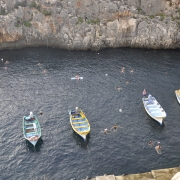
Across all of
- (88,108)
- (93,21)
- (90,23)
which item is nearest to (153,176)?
(88,108)

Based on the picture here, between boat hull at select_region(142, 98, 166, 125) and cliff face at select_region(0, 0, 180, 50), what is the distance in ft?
110

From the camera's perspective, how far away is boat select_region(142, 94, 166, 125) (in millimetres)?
55287

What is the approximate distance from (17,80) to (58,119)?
847 inches

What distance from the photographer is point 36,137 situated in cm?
5003

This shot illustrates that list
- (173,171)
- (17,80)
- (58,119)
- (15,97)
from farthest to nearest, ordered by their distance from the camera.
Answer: (17,80), (15,97), (58,119), (173,171)

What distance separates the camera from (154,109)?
5878 centimetres

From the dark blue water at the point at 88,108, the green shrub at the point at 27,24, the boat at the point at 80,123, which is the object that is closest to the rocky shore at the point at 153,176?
the dark blue water at the point at 88,108

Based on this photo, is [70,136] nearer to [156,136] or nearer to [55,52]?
[156,136]

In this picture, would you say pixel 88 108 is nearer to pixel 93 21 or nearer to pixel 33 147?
pixel 33 147

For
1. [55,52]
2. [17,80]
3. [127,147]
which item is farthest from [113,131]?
[55,52]

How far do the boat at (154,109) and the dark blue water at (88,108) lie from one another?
1.39 meters

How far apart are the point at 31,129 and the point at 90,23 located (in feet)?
159

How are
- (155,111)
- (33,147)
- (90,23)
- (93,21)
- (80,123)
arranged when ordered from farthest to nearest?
(93,21) → (90,23) → (155,111) → (80,123) → (33,147)

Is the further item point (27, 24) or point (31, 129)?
point (27, 24)
